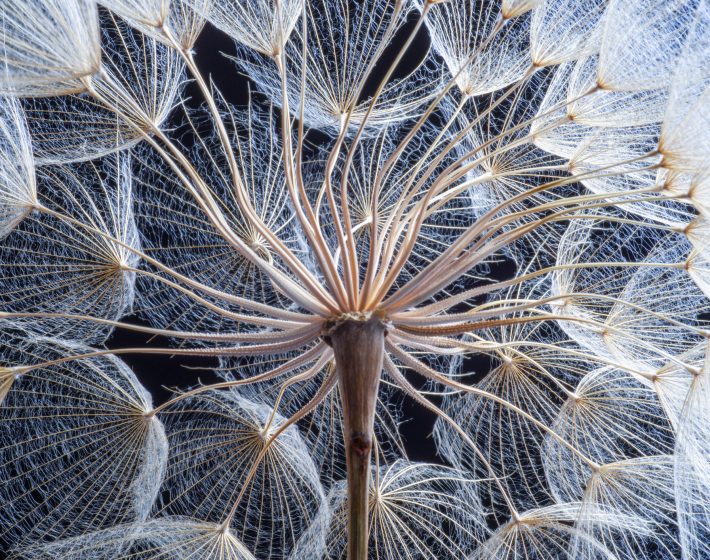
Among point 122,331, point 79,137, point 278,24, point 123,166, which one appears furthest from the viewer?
point 122,331

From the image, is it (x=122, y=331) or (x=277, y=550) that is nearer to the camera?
(x=277, y=550)

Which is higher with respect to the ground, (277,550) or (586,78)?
(586,78)

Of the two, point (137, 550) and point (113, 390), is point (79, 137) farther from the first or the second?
point (137, 550)

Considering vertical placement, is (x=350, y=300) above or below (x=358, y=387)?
above

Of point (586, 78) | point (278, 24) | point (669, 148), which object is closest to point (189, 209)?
point (278, 24)

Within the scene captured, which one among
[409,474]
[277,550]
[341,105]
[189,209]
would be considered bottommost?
[277,550]

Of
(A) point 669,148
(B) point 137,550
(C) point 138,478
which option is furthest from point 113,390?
(A) point 669,148

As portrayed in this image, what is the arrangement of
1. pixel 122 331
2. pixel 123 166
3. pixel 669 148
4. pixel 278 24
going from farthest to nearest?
1. pixel 122 331
2. pixel 123 166
3. pixel 278 24
4. pixel 669 148
